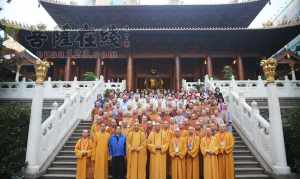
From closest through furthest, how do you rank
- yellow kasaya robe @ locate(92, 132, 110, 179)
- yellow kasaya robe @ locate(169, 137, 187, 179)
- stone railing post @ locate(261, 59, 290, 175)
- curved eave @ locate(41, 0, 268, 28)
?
yellow kasaya robe @ locate(169, 137, 187, 179), yellow kasaya robe @ locate(92, 132, 110, 179), stone railing post @ locate(261, 59, 290, 175), curved eave @ locate(41, 0, 268, 28)

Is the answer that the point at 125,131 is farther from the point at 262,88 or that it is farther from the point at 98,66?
the point at 98,66

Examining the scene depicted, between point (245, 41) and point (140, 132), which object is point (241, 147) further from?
point (245, 41)

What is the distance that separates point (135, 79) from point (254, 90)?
1095 centimetres

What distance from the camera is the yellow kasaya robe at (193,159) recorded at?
7160 millimetres

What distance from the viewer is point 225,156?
283 inches

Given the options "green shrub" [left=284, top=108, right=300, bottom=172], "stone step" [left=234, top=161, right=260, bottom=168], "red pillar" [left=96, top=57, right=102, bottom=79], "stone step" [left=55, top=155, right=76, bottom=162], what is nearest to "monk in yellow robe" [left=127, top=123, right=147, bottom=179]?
"stone step" [left=55, top=155, right=76, bottom=162]

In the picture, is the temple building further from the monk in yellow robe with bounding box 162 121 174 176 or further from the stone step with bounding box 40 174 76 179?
the stone step with bounding box 40 174 76 179

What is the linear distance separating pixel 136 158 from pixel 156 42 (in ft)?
48.2

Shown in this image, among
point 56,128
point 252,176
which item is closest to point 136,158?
point 252,176

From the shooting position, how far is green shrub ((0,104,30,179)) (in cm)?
784

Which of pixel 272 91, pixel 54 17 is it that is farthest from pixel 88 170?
pixel 54 17

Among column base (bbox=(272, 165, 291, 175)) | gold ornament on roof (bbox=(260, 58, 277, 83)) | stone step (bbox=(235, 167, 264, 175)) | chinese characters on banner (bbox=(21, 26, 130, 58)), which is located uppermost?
chinese characters on banner (bbox=(21, 26, 130, 58))

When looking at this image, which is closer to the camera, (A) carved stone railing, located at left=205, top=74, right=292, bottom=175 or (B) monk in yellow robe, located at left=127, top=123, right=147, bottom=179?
(B) monk in yellow robe, located at left=127, top=123, right=147, bottom=179

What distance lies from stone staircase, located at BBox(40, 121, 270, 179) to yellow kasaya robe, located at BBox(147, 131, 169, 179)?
2.15m
